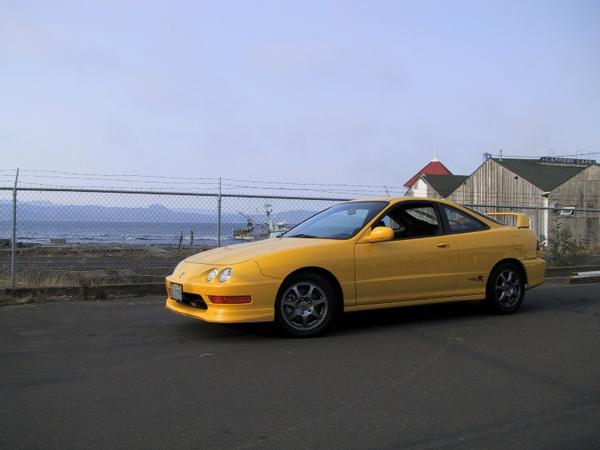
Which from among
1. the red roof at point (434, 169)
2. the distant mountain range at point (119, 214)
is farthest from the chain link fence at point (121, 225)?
the red roof at point (434, 169)

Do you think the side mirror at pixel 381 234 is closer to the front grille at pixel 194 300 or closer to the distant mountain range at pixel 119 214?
the front grille at pixel 194 300

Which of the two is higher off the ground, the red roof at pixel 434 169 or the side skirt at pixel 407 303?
the red roof at pixel 434 169

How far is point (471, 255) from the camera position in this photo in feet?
24.4

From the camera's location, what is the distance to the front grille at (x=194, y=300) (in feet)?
20.4

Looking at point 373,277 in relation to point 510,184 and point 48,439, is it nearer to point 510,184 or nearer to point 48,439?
point 48,439

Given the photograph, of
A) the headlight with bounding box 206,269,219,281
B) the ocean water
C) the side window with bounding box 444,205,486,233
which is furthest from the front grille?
the ocean water

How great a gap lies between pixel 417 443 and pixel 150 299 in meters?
6.32

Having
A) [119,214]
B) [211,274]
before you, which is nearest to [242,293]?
[211,274]

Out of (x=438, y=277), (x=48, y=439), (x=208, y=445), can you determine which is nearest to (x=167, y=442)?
(x=208, y=445)

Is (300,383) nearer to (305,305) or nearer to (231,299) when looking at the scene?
(231,299)

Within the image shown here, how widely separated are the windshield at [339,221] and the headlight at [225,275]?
1.33m

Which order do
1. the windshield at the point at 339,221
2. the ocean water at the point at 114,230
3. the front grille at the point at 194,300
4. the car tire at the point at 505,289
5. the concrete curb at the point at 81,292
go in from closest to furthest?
the front grille at the point at 194,300 → the windshield at the point at 339,221 → the car tire at the point at 505,289 → the concrete curb at the point at 81,292 → the ocean water at the point at 114,230

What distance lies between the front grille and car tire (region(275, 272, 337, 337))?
0.76 metres

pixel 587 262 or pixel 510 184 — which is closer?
pixel 587 262
